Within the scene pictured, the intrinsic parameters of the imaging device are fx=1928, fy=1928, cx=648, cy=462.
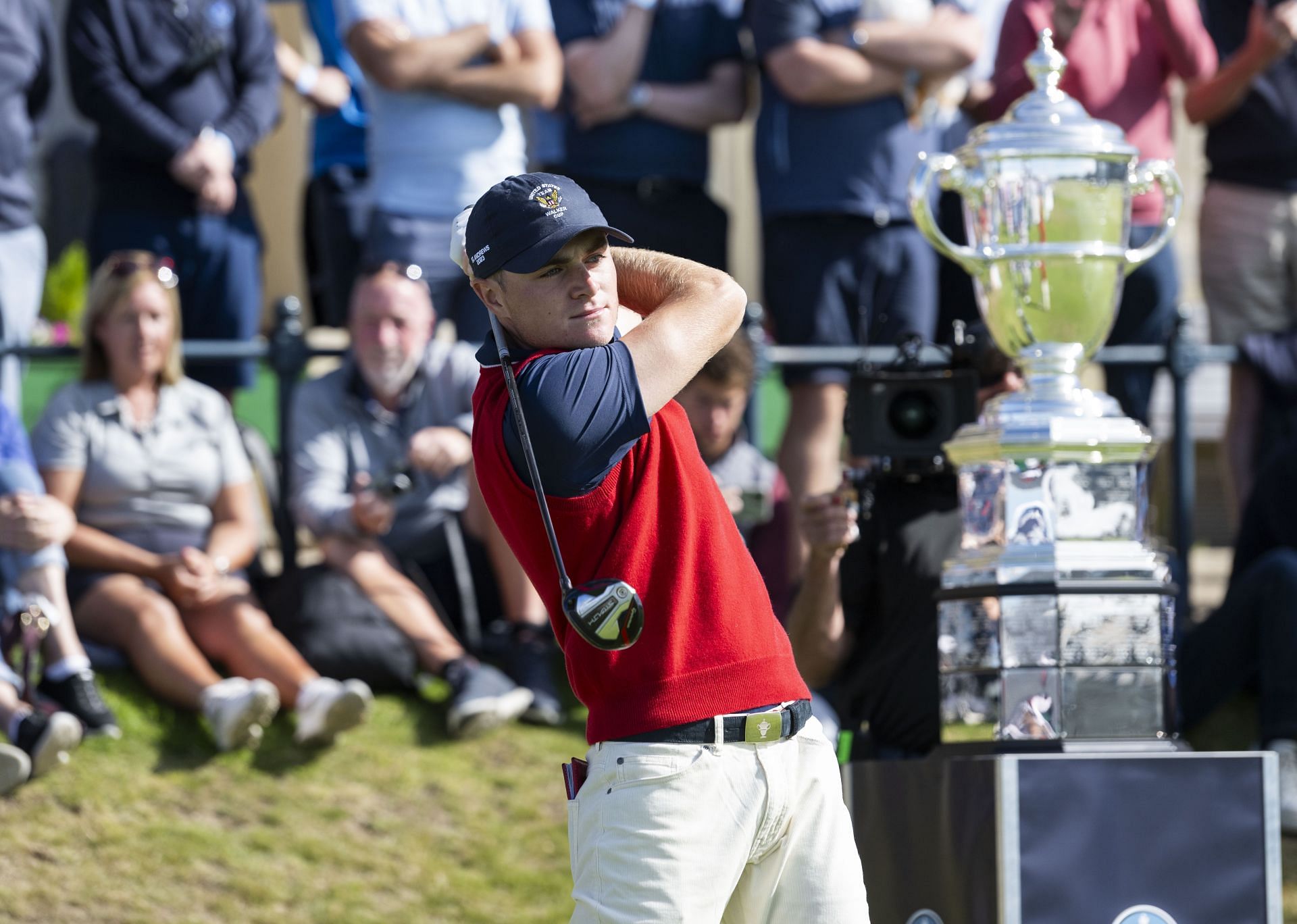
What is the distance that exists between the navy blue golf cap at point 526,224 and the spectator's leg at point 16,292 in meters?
3.38

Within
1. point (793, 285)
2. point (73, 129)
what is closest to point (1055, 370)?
point (793, 285)

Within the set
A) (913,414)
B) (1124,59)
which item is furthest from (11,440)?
(1124,59)

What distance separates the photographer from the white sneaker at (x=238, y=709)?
207 inches

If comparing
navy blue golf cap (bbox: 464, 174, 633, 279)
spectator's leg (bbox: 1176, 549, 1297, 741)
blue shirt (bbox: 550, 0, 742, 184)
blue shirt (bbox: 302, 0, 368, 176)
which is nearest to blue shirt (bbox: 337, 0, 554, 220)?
blue shirt (bbox: 550, 0, 742, 184)

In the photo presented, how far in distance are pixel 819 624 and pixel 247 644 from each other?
1.85 meters

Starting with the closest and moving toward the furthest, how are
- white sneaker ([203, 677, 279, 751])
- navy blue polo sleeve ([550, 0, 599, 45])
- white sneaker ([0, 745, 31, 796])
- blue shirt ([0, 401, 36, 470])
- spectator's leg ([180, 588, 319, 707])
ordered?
white sneaker ([0, 745, 31, 796]), white sneaker ([203, 677, 279, 751]), blue shirt ([0, 401, 36, 470]), spectator's leg ([180, 588, 319, 707]), navy blue polo sleeve ([550, 0, 599, 45])

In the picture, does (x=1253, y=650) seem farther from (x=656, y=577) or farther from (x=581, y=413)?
(x=581, y=413)

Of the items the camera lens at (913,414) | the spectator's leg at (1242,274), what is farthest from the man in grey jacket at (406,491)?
the spectator's leg at (1242,274)

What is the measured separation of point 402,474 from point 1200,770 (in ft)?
9.17

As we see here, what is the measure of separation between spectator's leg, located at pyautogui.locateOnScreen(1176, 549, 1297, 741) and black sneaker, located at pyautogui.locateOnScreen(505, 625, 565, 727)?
187 centimetres

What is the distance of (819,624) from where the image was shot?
455cm

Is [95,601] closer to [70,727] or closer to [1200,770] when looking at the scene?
[70,727]

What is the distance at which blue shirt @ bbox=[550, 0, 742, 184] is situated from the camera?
6305mm

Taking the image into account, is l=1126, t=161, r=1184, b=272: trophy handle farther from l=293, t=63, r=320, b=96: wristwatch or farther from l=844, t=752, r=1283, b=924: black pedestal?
l=293, t=63, r=320, b=96: wristwatch
